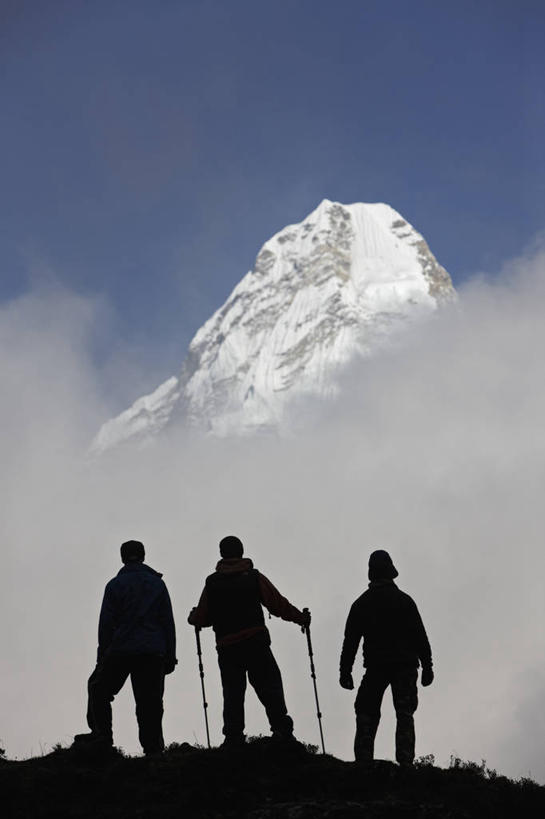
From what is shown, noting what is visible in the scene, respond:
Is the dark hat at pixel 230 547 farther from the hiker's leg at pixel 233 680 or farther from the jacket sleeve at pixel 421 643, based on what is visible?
the jacket sleeve at pixel 421 643

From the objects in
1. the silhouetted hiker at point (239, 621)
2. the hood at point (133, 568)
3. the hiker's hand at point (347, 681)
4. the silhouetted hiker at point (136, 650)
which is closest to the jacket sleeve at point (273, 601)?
the silhouetted hiker at point (239, 621)

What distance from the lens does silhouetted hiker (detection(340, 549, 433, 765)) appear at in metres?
14.7

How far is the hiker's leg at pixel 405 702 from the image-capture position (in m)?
14.4

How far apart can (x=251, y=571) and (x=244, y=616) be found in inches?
21.2

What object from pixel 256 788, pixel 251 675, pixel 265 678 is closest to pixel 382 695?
pixel 265 678

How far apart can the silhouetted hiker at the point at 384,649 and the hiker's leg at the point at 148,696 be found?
2210 millimetres

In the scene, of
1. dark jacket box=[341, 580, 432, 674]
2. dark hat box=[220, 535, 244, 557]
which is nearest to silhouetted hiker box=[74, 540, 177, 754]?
dark hat box=[220, 535, 244, 557]

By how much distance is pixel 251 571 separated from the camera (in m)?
14.9

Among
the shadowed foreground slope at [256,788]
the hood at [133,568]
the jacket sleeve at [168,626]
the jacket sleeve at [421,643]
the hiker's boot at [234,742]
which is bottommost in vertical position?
the shadowed foreground slope at [256,788]

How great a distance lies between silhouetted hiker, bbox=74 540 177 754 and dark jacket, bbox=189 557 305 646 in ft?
1.65

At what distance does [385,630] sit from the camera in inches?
584

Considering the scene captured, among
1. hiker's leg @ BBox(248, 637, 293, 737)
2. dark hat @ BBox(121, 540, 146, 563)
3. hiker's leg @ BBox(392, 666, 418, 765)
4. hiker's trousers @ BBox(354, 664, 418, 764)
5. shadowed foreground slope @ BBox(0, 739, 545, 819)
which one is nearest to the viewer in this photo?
shadowed foreground slope @ BBox(0, 739, 545, 819)

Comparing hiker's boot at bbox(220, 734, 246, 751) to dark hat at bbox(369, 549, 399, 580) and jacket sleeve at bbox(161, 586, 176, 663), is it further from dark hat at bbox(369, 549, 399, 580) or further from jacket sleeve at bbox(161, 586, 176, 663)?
dark hat at bbox(369, 549, 399, 580)

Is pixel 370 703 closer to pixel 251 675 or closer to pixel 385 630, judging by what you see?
pixel 385 630
